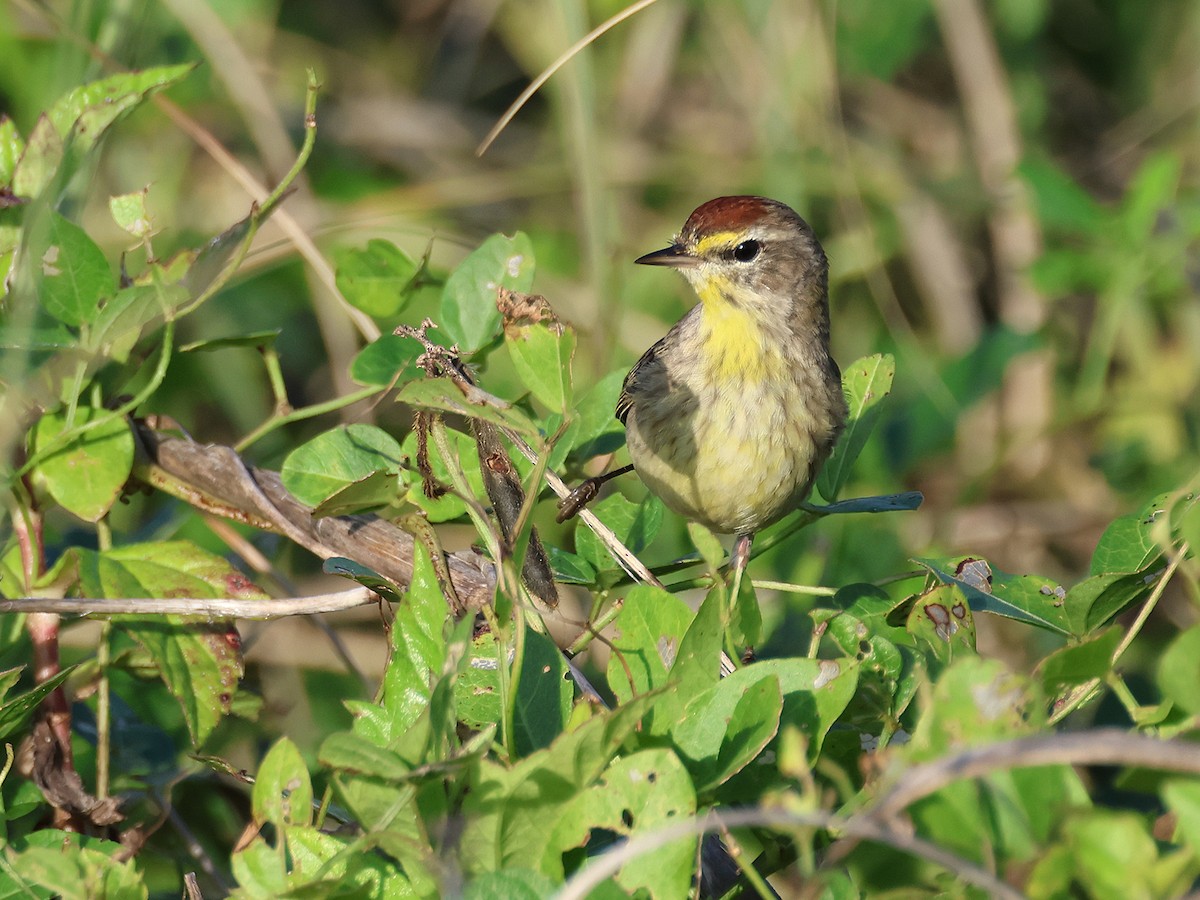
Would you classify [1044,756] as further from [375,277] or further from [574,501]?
[375,277]

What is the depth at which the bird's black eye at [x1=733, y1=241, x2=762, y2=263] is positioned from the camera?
11.5 feet

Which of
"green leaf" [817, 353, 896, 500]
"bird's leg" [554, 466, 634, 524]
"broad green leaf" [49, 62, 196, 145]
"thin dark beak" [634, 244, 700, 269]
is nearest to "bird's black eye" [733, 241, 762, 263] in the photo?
"thin dark beak" [634, 244, 700, 269]

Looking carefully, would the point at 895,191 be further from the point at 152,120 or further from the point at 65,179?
the point at 65,179

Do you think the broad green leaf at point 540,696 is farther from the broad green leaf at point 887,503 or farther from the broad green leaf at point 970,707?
the broad green leaf at point 887,503

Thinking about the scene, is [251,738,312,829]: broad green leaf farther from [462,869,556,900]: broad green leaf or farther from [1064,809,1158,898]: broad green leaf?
[1064,809,1158,898]: broad green leaf

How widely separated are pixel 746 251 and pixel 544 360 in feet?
5.88

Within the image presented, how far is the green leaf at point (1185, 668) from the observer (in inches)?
57.7

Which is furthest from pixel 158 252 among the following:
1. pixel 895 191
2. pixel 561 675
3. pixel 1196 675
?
pixel 1196 675

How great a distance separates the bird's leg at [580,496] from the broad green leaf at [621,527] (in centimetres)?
4

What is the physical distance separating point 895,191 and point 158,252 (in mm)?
3150

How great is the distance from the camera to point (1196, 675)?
4.83 ft

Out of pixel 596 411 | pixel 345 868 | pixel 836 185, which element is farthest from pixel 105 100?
pixel 836 185

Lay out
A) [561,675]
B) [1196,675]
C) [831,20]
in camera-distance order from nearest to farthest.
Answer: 1. [1196,675]
2. [561,675]
3. [831,20]

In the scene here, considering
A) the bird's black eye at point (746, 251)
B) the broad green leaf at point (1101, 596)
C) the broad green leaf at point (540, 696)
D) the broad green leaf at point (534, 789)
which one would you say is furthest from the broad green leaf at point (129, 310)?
the bird's black eye at point (746, 251)
